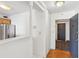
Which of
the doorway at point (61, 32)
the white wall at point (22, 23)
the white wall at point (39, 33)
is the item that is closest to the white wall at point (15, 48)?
the white wall at point (22, 23)

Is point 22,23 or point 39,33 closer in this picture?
point 22,23

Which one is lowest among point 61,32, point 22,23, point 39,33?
point 61,32

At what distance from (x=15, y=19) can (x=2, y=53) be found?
0.76 m

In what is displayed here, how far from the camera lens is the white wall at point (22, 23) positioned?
216cm

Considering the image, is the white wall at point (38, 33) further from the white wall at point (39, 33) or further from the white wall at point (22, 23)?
the white wall at point (22, 23)

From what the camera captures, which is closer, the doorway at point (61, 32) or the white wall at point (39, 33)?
the white wall at point (39, 33)

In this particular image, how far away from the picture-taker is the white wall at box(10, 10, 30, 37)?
84.9 inches

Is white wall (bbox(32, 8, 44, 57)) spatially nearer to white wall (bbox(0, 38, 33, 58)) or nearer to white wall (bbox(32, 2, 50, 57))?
white wall (bbox(32, 2, 50, 57))

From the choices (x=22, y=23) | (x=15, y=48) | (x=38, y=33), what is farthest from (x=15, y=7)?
(x=38, y=33)

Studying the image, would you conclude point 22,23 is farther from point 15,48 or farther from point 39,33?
point 39,33

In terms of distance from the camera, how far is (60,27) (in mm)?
10508

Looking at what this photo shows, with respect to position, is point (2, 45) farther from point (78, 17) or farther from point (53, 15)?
point (53, 15)

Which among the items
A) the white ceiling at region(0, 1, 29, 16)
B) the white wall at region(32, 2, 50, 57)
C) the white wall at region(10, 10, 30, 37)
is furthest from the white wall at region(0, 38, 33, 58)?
the white wall at region(32, 2, 50, 57)

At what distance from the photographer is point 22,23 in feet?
7.83
